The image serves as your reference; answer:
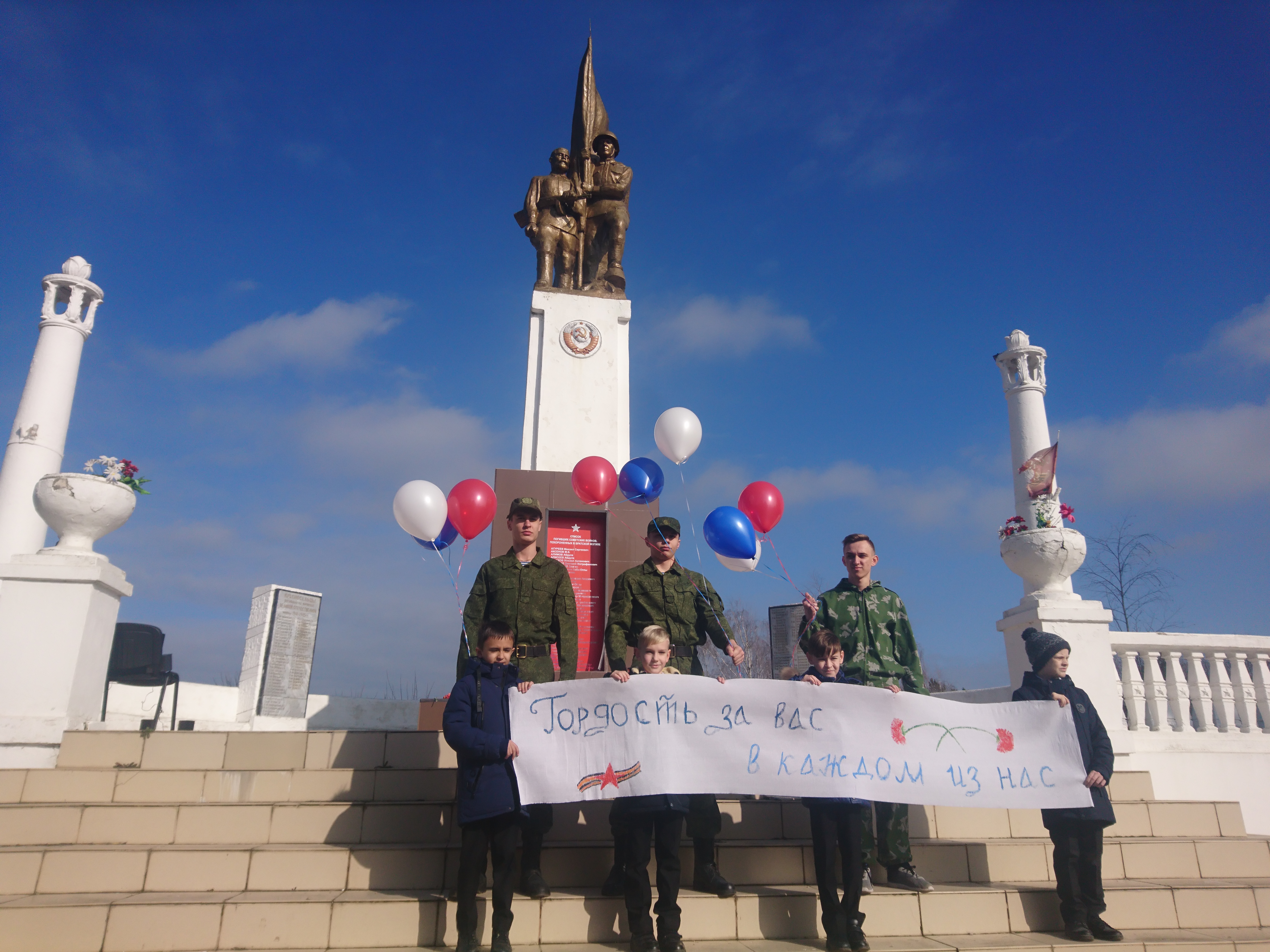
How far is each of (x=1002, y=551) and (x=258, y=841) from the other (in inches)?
255

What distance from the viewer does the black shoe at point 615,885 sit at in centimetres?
396

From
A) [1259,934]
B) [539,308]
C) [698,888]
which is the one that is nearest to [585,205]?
[539,308]

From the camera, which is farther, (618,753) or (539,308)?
(539,308)

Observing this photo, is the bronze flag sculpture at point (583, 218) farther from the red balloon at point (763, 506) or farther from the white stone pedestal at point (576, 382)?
the red balloon at point (763, 506)

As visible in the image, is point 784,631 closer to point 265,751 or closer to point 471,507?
point 471,507

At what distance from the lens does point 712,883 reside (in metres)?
4.07

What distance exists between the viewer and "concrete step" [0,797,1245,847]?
458 cm

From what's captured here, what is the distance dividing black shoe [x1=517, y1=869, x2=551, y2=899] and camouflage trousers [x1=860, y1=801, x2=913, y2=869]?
178cm

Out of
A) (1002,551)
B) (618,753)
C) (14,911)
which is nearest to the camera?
(14,911)

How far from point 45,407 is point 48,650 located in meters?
6.05

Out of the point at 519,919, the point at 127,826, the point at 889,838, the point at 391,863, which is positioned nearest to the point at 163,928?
the point at 391,863

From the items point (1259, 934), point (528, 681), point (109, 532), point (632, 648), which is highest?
point (109, 532)

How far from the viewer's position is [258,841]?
4613 mm

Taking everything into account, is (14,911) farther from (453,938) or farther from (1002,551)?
(1002,551)
